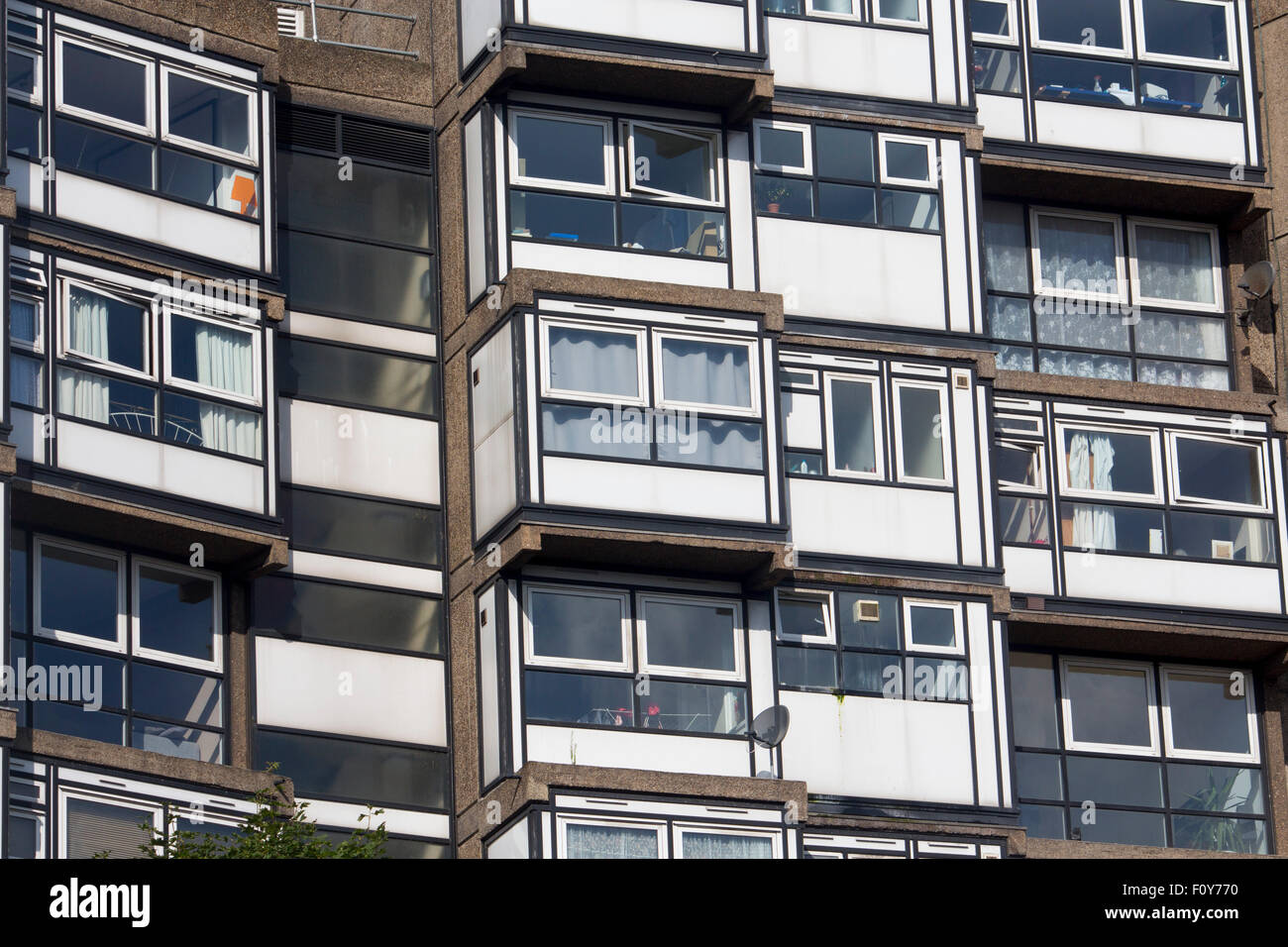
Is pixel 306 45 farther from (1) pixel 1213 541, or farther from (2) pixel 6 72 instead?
(1) pixel 1213 541

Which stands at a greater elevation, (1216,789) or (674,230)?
(674,230)

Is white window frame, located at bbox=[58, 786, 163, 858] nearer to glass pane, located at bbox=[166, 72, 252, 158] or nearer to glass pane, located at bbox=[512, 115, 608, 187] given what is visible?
glass pane, located at bbox=[166, 72, 252, 158]

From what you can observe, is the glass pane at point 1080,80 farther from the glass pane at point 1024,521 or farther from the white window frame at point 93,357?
the white window frame at point 93,357

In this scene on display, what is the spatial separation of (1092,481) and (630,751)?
25.7ft

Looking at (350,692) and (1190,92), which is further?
(1190,92)

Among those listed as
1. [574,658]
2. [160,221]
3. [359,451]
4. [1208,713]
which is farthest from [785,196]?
[1208,713]

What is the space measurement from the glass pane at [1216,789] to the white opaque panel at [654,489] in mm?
6778

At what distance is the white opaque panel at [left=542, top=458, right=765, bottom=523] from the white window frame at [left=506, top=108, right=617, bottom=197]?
3561 mm

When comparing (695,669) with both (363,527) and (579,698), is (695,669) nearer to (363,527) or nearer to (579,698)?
(579,698)

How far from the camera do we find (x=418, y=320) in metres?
35.4

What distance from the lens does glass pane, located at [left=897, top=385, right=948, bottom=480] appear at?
114 feet

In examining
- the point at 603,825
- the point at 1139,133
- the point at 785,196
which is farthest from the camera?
the point at 1139,133

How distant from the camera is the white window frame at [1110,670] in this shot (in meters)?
36.0

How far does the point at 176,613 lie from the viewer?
106ft
